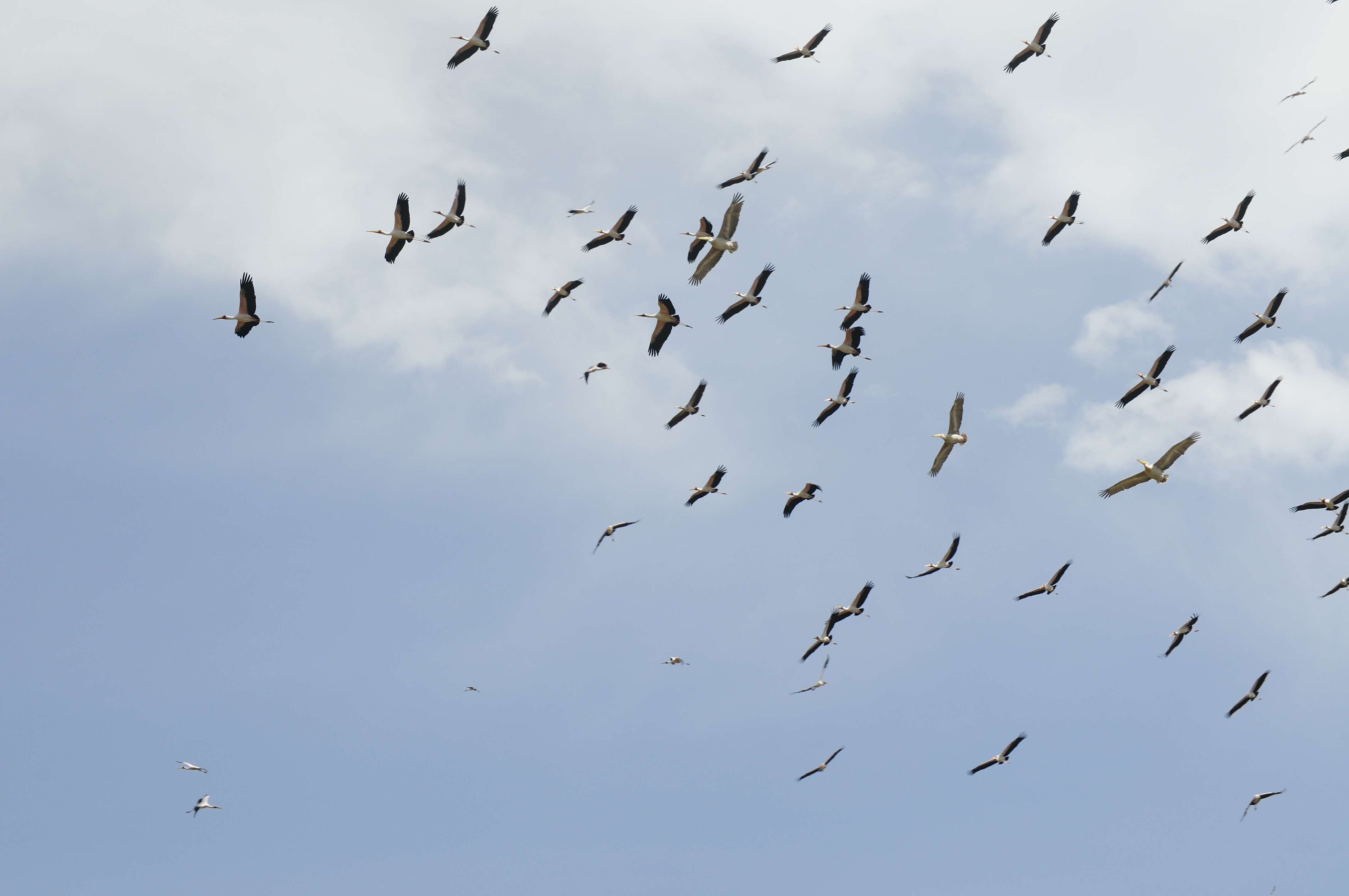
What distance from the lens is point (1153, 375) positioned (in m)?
51.5

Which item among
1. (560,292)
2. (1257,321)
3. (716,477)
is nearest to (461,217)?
(560,292)

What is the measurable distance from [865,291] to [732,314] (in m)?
5.30

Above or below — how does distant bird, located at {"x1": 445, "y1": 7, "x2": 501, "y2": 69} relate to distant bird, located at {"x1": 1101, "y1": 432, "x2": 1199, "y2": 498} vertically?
above

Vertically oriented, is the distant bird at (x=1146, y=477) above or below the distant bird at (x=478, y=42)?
below

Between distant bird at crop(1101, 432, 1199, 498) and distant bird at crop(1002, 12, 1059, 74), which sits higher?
distant bird at crop(1002, 12, 1059, 74)

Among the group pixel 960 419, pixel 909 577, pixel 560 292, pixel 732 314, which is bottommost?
pixel 909 577

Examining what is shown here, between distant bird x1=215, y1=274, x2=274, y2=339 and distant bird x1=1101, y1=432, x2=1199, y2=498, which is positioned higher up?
distant bird x1=215, y1=274, x2=274, y2=339

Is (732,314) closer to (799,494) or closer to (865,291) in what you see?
(865,291)

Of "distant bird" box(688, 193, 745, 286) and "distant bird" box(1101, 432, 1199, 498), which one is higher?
"distant bird" box(688, 193, 745, 286)

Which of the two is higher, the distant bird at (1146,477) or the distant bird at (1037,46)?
the distant bird at (1037,46)

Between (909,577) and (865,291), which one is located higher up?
(865,291)

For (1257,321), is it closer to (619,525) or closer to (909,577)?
(909,577)

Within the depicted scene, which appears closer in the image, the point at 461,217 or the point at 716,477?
the point at 461,217

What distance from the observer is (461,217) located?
163 ft
